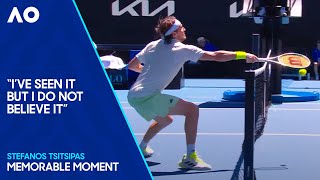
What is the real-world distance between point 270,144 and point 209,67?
11.5 m

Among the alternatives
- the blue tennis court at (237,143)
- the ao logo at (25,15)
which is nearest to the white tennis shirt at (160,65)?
the blue tennis court at (237,143)

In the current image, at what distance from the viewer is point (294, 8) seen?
42.0ft

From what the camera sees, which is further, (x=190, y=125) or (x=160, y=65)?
(x=190, y=125)

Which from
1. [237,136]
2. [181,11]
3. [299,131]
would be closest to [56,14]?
[237,136]

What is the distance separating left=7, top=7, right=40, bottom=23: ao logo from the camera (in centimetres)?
272

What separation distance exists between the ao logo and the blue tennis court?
9.74ft

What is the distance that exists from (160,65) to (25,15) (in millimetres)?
2961

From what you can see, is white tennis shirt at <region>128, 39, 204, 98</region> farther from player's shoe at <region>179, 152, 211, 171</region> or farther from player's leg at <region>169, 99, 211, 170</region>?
player's shoe at <region>179, 152, 211, 171</region>

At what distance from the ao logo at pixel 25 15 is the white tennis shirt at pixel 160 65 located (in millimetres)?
2876

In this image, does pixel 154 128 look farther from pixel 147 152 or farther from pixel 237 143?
pixel 237 143

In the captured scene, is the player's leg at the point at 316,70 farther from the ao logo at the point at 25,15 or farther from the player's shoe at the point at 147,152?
the ao logo at the point at 25,15

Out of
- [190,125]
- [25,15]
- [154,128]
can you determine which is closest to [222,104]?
[154,128]

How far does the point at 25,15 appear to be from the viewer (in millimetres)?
2730

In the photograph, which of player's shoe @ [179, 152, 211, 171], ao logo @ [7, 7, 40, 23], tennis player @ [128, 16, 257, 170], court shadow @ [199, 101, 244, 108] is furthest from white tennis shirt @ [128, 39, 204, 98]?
court shadow @ [199, 101, 244, 108]
